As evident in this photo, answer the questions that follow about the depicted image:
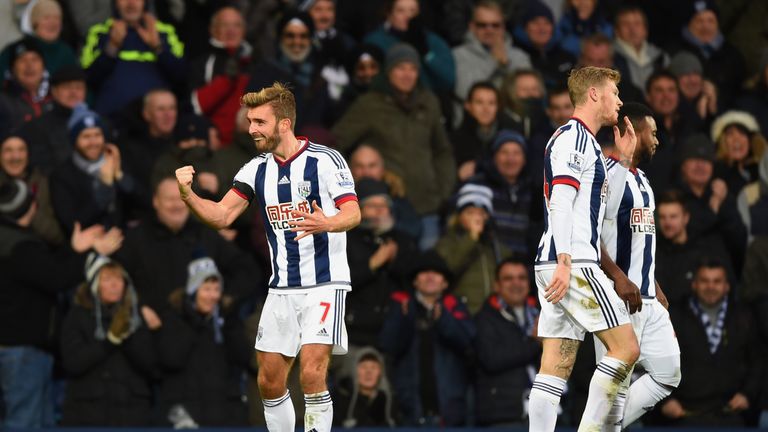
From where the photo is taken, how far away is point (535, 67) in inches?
614

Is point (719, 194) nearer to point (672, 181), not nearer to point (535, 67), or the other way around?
point (672, 181)

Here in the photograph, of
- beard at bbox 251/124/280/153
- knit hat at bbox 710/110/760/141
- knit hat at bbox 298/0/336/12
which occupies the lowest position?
beard at bbox 251/124/280/153

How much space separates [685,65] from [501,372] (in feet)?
14.4

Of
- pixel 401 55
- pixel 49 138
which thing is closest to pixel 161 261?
pixel 49 138

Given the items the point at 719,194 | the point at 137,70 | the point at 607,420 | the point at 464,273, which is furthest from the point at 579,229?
the point at 137,70

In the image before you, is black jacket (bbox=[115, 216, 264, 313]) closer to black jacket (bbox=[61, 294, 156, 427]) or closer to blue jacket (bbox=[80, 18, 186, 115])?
black jacket (bbox=[61, 294, 156, 427])

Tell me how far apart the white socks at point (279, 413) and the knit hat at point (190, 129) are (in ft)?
14.8

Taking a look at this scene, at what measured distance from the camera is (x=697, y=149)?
13914 millimetres

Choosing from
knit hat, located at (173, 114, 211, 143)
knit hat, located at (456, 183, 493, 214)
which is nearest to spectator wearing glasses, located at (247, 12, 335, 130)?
knit hat, located at (173, 114, 211, 143)

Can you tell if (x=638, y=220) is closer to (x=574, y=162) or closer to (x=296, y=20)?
(x=574, y=162)

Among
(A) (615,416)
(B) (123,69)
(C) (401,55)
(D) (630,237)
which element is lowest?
(A) (615,416)

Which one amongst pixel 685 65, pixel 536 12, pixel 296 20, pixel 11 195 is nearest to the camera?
→ pixel 11 195

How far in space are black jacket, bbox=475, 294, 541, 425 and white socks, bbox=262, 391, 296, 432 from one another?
3.28m

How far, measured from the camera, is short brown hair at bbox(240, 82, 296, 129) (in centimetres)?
945
